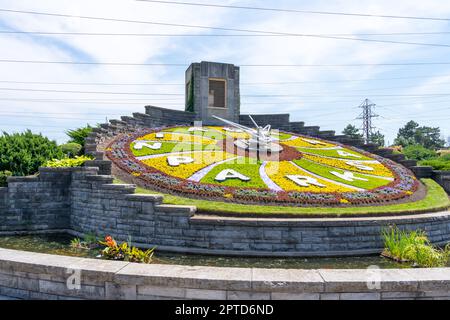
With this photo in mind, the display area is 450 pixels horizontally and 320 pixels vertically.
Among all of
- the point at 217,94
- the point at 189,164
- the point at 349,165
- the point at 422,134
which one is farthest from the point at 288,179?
the point at 422,134

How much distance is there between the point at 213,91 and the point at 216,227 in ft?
59.6

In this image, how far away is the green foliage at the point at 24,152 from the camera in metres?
14.4

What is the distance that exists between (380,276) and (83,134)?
1894cm

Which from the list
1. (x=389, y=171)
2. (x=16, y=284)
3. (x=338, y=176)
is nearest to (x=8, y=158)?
(x=16, y=284)

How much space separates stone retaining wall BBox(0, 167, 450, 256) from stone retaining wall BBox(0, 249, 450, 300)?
4.77m

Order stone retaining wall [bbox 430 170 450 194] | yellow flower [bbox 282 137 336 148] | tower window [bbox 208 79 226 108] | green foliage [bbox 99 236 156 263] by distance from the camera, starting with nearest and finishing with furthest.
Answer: green foliage [bbox 99 236 156 263], stone retaining wall [bbox 430 170 450 194], yellow flower [bbox 282 137 336 148], tower window [bbox 208 79 226 108]

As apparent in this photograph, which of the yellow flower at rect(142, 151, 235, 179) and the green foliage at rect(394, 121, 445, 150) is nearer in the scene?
the yellow flower at rect(142, 151, 235, 179)

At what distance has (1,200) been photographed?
514 inches

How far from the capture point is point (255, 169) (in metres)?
15.5

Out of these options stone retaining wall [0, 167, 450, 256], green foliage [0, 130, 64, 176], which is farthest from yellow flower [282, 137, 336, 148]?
green foliage [0, 130, 64, 176]

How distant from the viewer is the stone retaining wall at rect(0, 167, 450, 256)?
10062 mm

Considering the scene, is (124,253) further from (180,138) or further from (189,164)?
(180,138)

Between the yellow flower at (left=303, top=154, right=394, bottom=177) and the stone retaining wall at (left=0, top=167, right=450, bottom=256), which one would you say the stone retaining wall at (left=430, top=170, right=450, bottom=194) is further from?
the stone retaining wall at (left=0, top=167, right=450, bottom=256)
